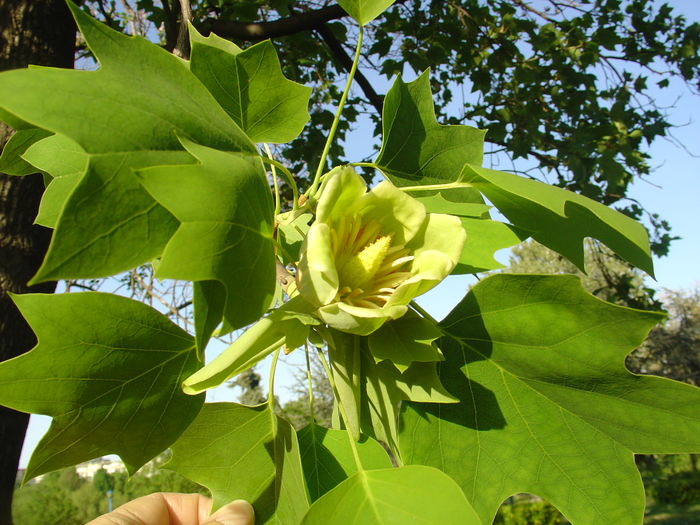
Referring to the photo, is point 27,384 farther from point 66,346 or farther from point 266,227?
point 266,227

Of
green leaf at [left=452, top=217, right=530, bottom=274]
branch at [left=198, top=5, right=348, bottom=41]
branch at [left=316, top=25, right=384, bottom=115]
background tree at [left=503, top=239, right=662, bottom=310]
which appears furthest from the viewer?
background tree at [left=503, top=239, right=662, bottom=310]

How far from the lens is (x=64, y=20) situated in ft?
8.09

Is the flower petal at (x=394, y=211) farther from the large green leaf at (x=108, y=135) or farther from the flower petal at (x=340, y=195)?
the large green leaf at (x=108, y=135)

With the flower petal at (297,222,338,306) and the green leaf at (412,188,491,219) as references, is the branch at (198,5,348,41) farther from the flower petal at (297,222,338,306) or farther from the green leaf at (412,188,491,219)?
the flower petal at (297,222,338,306)

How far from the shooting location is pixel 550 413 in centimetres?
83

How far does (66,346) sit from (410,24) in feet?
14.2

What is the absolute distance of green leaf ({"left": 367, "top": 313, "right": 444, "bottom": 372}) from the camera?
730mm

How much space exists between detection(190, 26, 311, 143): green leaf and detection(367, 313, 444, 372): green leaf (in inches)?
18.3

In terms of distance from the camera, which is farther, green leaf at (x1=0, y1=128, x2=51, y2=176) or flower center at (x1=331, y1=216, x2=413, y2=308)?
green leaf at (x1=0, y1=128, x2=51, y2=176)

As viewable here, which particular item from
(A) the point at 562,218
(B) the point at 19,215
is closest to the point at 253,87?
(A) the point at 562,218

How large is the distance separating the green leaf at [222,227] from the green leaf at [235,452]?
371mm

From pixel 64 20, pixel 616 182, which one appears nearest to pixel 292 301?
pixel 64 20

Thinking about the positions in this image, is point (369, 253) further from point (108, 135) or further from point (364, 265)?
point (108, 135)

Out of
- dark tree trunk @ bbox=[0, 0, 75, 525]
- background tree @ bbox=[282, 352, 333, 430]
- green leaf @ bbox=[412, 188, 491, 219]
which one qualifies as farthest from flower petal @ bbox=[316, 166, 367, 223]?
background tree @ bbox=[282, 352, 333, 430]
